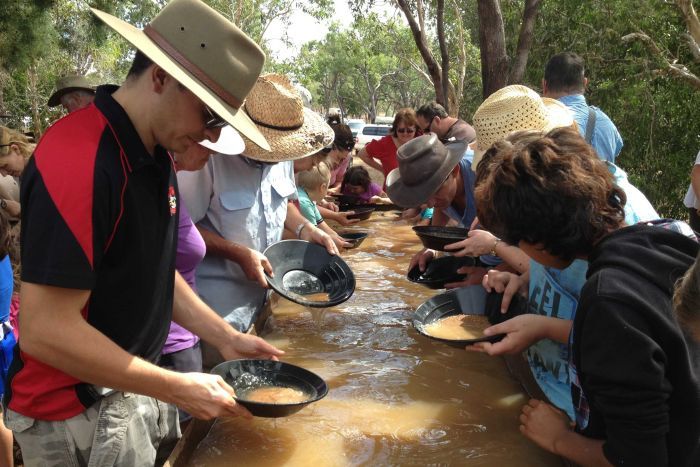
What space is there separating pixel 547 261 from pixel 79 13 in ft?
57.5

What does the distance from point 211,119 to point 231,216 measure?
5.36 feet

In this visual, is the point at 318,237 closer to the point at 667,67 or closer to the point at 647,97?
the point at 667,67

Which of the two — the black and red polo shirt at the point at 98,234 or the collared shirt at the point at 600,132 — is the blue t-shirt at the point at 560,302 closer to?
the black and red polo shirt at the point at 98,234

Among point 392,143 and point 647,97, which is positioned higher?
point 647,97

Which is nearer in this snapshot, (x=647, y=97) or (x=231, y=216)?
(x=231, y=216)

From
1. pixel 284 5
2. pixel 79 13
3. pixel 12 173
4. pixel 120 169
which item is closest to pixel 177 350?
pixel 120 169

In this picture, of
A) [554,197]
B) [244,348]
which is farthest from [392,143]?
[554,197]

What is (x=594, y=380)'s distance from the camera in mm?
1544

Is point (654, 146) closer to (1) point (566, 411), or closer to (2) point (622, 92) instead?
(2) point (622, 92)

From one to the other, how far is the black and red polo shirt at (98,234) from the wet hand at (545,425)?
126cm

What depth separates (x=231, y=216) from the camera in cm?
329

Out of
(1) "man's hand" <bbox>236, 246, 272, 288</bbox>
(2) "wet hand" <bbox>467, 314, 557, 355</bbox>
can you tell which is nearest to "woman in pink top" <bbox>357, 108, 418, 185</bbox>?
(1) "man's hand" <bbox>236, 246, 272, 288</bbox>

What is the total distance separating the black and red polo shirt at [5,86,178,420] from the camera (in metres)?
1.44

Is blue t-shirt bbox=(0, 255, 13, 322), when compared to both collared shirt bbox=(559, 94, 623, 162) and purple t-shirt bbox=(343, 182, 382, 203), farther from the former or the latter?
purple t-shirt bbox=(343, 182, 382, 203)
